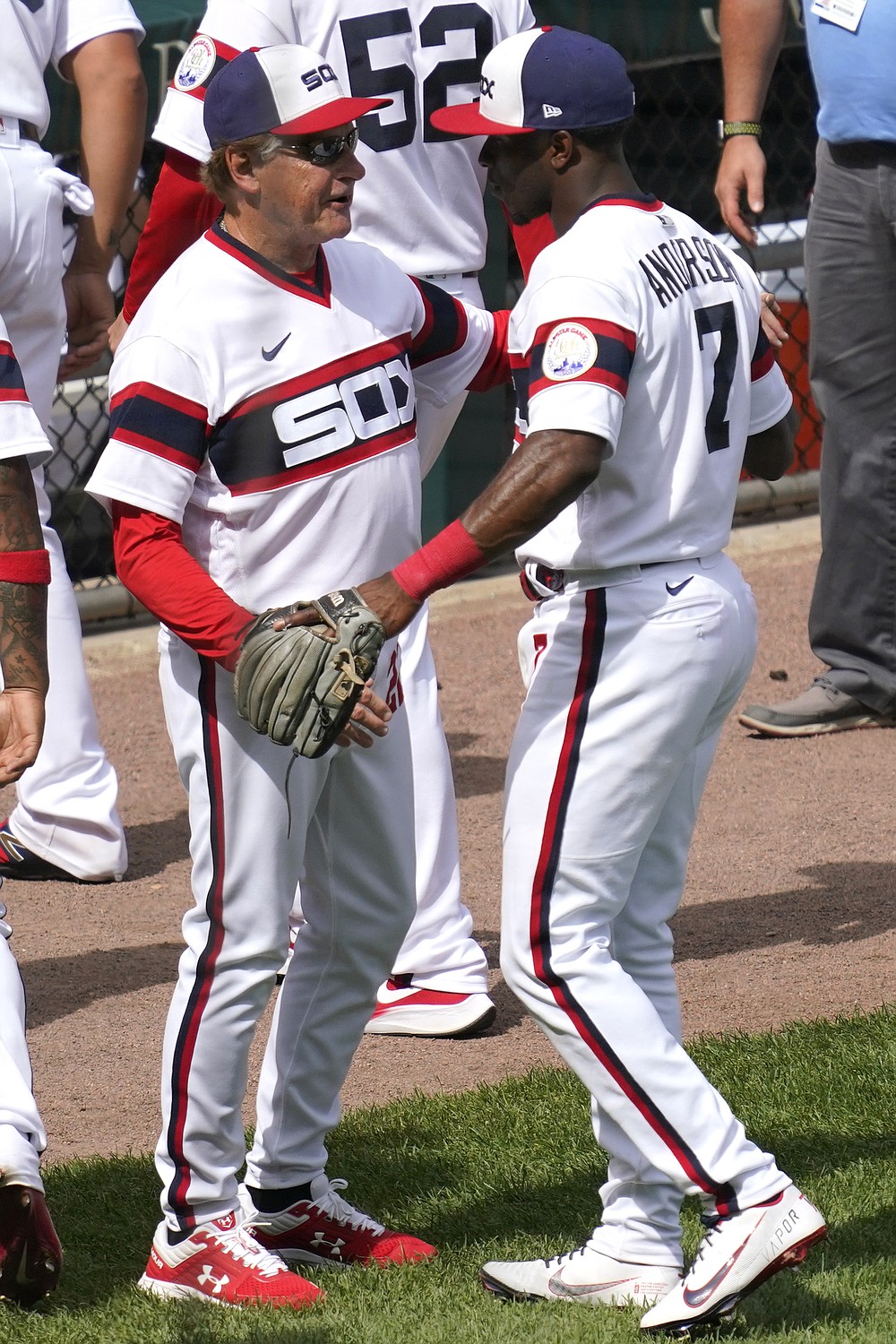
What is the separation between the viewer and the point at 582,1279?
286 cm

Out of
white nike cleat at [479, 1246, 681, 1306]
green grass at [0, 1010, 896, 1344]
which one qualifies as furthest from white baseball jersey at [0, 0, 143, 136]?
white nike cleat at [479, 1246, 681, 1306]

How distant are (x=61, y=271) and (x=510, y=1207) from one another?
7.72 ft

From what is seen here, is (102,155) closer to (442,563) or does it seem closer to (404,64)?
(404,64)

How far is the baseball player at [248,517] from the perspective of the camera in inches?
110

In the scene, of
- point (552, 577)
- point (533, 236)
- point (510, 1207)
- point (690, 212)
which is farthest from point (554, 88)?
point (690, 212)

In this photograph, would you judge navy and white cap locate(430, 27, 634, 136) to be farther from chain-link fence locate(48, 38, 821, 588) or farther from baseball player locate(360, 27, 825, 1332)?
chain-link fence locate(48, 38, 821, 588)

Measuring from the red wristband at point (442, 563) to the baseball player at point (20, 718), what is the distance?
56 centimetres

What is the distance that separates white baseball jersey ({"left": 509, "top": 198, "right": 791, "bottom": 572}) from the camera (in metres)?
2.66

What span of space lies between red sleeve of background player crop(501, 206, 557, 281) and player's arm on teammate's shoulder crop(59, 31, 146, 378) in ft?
6.44

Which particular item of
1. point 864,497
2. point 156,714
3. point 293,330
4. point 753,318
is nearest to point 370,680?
point 293,330

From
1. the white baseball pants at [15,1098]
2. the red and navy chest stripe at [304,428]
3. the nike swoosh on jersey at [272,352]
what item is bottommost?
the white baseball pants at [15,1098]

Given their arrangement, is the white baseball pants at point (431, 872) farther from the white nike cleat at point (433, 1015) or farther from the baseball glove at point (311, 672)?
the baseball glove at point (311, 672)

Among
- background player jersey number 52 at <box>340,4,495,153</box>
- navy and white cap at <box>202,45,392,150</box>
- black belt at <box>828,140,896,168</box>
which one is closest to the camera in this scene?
navy and white cap at <box>202,45,392,150</box>

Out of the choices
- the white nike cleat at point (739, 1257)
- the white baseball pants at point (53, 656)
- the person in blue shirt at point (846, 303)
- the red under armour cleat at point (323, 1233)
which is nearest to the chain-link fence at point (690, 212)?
the person in blue shirt at point (846, 303)
